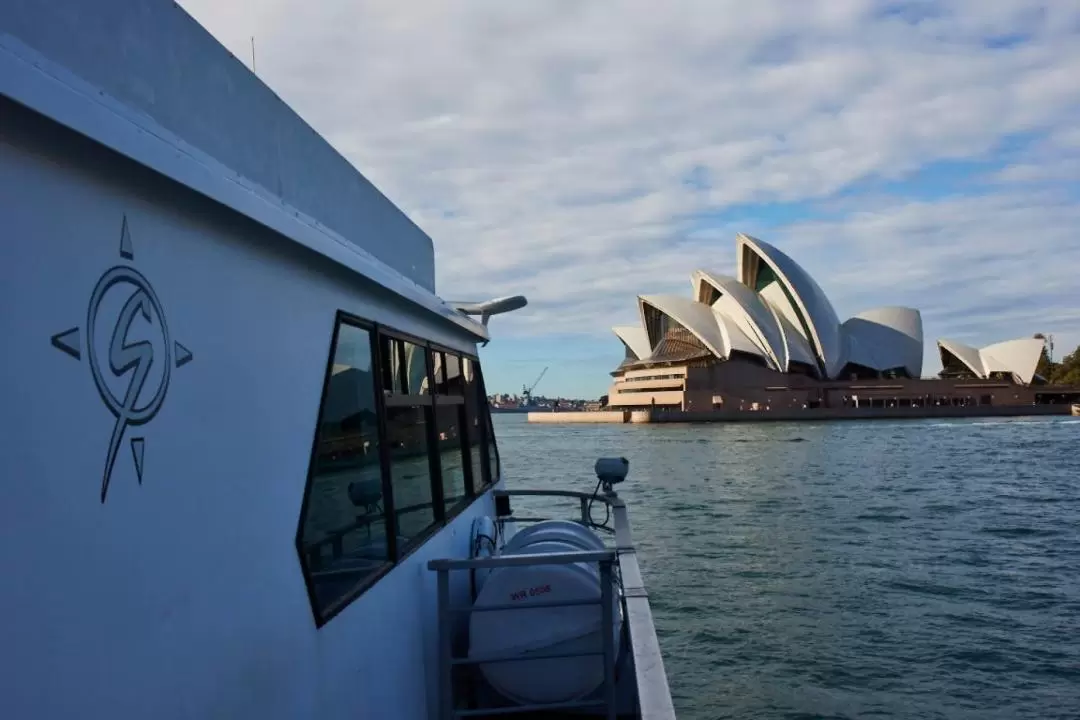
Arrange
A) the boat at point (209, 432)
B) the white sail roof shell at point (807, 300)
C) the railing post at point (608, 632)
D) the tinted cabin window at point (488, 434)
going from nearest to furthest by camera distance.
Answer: the boat at point (209, 432)
the railing post at point (608, 632)
the tinted cabin window at point (488, 434)
the white sail roof shell at point (807, 300)

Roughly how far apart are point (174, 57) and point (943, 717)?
6.33 meters

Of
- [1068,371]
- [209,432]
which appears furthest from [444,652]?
[1068,371]

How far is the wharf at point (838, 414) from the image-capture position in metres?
67.9

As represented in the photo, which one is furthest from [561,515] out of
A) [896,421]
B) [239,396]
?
[896,421]

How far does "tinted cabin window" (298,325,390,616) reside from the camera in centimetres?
228

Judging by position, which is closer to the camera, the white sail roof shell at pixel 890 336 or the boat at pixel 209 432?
the boat at pixel 209 432

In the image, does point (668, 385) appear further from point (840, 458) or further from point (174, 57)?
point (174, 57)

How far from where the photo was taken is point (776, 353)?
225ft

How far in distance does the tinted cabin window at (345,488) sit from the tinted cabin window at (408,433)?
0.16 metres

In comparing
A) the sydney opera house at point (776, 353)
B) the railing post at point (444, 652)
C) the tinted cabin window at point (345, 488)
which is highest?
the sydney opera house at point (776, 353)

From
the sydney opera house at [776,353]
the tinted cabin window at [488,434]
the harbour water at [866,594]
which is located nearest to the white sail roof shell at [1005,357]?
the sydney opera house at [776,353]

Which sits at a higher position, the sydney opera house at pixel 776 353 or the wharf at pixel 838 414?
the sydney opera house at pixel 776 353

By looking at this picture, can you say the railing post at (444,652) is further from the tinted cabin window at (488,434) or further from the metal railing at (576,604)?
the tinted cabin window at (488,434)

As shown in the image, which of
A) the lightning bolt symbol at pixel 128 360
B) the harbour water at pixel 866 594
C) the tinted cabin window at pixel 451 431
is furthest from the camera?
the harbour water at pixel 866 594
